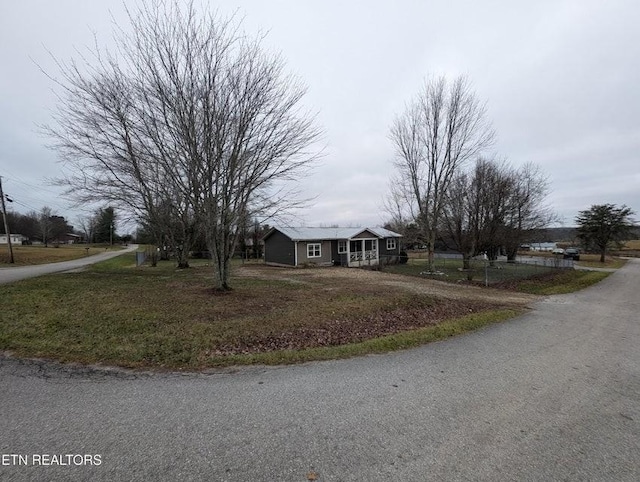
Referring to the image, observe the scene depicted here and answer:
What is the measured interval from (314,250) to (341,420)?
2475cm

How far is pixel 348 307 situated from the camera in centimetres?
802

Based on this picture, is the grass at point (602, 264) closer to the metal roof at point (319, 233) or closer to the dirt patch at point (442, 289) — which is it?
the metal roof at point (319, 233)

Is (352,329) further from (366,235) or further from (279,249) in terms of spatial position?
(366,235)

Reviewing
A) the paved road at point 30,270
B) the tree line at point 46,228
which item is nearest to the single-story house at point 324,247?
the paved road at point 30,270

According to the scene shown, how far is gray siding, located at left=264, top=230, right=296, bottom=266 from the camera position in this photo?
26891 mm

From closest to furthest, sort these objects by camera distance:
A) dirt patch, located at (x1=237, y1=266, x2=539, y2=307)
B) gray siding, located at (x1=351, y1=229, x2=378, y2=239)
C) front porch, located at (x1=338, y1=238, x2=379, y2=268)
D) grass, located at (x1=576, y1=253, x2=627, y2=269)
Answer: dirt patch, located at (x1=237, y1=266, x2=539, y2=307) < grass, located at (x1=576, y1=253, x2=627, y2=269) < front porch, located at (x1=338, y1=238, x2=379, y2=268) < gray siding, located at (x1=351, y1=229, x2=378, y2=239)

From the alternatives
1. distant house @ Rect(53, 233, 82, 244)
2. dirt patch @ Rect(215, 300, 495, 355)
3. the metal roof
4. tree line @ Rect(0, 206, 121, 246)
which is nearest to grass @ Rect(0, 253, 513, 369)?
dirt patch @ Rect(215, 300, 495, 355)

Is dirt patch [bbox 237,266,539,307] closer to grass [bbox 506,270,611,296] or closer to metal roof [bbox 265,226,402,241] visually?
grass [bbox 506,270,611,296]

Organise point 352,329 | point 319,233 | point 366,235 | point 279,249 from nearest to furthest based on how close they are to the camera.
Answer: point 352,329 → point 279,249 → point 319,233 → point 366,235

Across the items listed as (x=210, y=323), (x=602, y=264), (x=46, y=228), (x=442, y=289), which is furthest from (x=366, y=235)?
(x=46, y=228)

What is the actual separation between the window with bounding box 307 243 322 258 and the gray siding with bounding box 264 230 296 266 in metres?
1.50

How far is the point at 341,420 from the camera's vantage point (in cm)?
282

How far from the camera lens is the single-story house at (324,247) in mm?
26875

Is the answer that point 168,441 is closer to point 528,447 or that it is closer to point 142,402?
point 142,402
